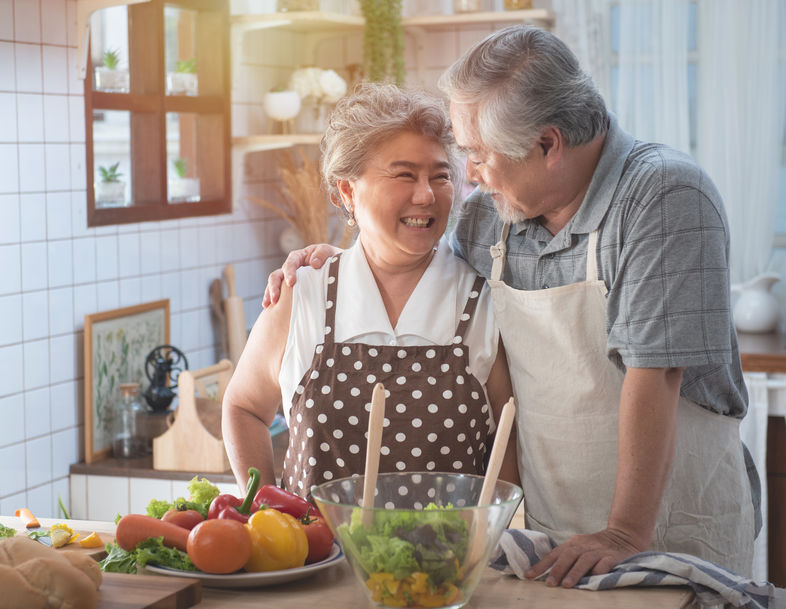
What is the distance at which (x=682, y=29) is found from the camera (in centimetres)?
394

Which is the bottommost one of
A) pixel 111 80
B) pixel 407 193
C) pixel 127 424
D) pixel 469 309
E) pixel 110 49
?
pixel 127 424

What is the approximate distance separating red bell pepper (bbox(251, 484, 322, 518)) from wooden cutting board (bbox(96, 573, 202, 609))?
17cm

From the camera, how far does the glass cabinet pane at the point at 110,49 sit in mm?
3135

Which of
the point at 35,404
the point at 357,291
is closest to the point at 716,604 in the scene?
the point at 357,291

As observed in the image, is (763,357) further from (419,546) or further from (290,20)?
(419,546)

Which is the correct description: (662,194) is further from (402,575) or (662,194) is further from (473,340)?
(402,575)

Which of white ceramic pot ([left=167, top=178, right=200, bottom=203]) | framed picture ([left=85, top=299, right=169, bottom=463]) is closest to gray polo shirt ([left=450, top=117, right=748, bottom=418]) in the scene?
framed picture ([left=85, top=299, right=169, bottom=463])

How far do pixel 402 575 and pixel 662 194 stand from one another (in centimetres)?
67

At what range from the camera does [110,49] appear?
3236mm

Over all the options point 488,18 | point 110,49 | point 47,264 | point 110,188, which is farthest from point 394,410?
point 488,18

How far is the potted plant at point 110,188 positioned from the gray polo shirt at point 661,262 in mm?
1873

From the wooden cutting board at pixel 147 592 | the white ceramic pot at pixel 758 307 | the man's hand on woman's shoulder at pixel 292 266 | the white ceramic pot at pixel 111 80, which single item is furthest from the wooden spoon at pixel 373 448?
the white ceramic pot at pixel 758 307

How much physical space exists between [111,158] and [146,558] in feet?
7.29

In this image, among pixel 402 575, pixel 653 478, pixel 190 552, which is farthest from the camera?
pixel 653 478
